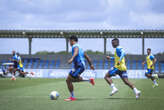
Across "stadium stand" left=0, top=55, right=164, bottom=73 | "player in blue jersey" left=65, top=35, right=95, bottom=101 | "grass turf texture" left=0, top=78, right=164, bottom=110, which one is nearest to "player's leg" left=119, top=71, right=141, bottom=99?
"grass turf texture" left=0, top=78, right=164, bottom=110

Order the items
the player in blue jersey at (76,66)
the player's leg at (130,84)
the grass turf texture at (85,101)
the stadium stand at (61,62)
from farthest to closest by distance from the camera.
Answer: the stadium stand at (61,62) < the player's leg at (130,84) < the player in blue jersey at (76,66) < the grass turf texture at (85,101)

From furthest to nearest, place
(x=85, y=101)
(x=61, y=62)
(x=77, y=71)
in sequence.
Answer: (x=61, y=62) → (x=77, y=71) → (x=85, y=101)

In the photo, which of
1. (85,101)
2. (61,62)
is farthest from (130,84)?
(61,62)

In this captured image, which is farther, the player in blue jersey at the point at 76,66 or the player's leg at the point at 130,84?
the player's leg at the point at 130,84

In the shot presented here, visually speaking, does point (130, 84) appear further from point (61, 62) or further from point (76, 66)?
point (61, 62)

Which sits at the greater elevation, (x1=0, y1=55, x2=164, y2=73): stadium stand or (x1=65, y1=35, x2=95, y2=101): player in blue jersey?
(x1=65, y1=35, x2=95, y2=101): player in blue jersey

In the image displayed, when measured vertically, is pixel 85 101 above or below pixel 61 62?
above

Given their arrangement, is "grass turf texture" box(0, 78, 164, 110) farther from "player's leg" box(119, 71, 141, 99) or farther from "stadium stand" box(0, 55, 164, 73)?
"stadium stand" box(0, 55, 164, 73)

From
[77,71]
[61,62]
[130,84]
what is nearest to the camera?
[77,71]

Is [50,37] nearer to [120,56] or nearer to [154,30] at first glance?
[154,30]

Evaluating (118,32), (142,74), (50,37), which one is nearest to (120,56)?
(142,74)

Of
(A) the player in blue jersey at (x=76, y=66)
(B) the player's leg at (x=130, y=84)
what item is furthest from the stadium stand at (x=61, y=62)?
(A) the player in blue jersey at (x=76, y=66)

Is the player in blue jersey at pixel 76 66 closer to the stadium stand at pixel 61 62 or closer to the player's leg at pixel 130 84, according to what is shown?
the player's leg at pixel 130 84

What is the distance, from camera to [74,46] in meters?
12.0
